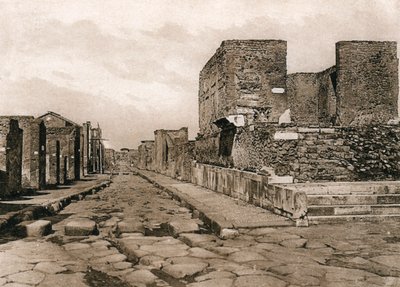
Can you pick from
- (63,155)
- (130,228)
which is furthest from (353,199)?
(63,155)

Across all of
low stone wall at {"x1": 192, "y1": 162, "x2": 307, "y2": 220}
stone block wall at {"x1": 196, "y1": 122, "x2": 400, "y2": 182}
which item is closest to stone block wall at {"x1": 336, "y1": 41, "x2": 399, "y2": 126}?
low stone wall at {"x1": 192, "y1": 162, "x2": 307, "y2": 220}

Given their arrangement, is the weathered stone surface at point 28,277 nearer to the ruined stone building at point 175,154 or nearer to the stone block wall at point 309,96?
the ruined stone building at point 175,154

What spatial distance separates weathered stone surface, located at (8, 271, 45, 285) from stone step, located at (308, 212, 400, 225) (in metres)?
3.66

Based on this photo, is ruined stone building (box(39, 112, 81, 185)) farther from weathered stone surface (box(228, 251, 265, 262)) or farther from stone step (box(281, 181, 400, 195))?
weathered stone surface (box(228, 251, 265, 262))

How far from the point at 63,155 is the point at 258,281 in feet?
73.0

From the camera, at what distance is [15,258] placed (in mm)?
4145

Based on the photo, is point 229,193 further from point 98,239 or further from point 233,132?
point 98,239

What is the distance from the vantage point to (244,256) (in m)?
4.08

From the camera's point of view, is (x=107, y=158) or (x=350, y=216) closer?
(x=350, y=216)

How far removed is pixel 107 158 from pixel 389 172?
50.3 metres

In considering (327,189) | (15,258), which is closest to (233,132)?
(327,189)

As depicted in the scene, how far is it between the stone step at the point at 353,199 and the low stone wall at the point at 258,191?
23 cm

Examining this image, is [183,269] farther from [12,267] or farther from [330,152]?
[330,152]

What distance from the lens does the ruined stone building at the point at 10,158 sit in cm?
1153
